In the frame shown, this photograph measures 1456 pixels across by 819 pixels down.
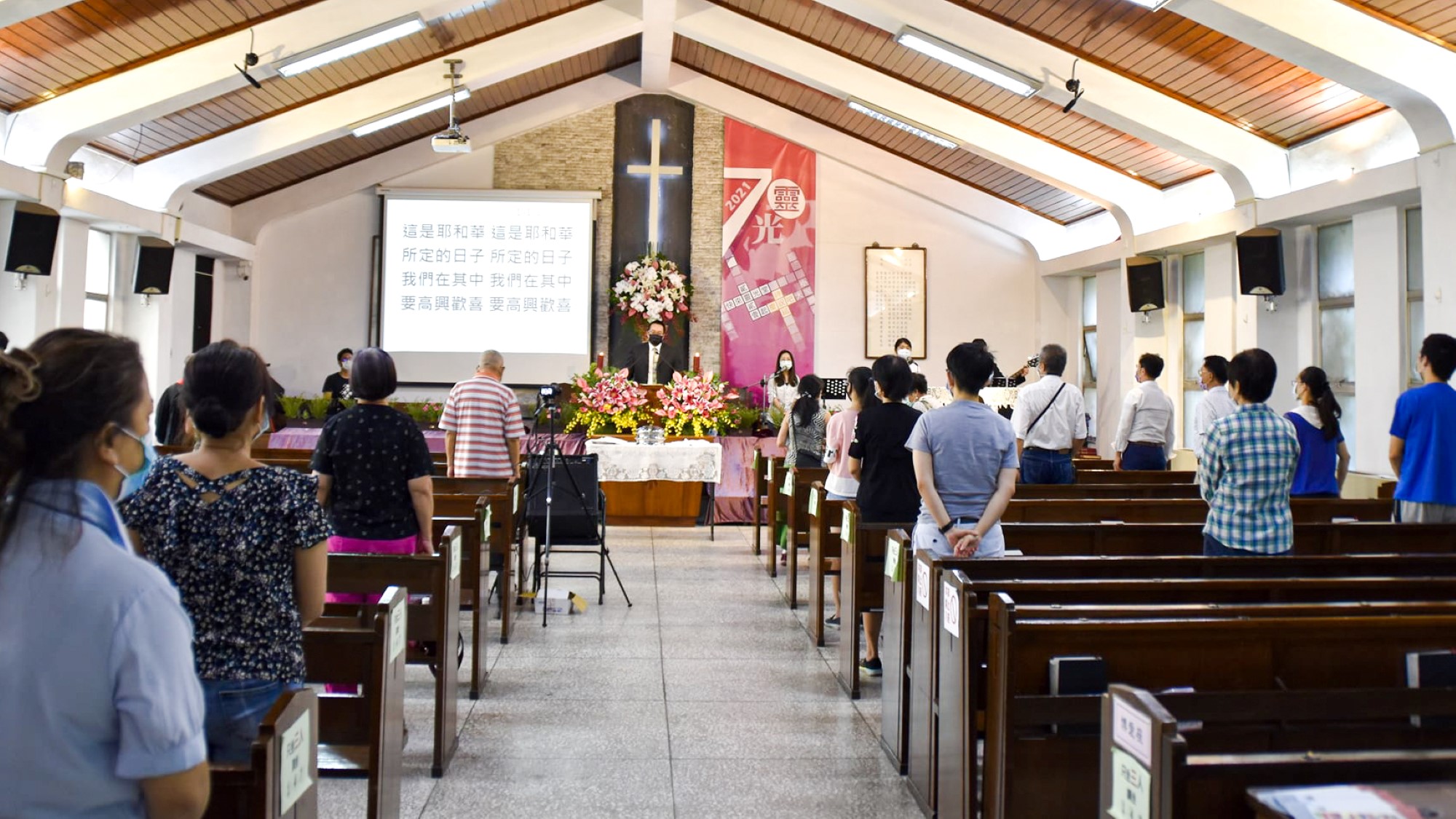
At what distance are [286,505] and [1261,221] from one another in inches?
329

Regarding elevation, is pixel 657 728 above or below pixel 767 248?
below

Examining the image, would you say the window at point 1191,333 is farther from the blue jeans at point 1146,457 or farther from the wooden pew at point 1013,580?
the wooden pew at point 1013,580

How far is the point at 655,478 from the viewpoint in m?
9.12

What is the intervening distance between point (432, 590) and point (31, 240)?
20.8ft

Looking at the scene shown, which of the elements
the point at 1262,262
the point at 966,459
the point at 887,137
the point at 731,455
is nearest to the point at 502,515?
the point at 966,459

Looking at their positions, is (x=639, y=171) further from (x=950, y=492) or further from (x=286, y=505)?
(x=286, y=505)

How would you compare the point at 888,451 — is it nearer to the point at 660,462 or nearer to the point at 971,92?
the point at 660,462

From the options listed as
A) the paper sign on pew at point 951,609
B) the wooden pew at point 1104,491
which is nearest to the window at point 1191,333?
the wooden pew at point 1104,491

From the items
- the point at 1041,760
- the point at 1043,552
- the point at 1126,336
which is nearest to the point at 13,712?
the point at 1041,760

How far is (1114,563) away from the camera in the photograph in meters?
3.34

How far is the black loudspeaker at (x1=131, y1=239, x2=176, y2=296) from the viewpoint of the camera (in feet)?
32.9

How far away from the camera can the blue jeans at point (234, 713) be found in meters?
1.98

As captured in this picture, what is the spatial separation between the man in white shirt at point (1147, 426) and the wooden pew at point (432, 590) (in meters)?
4.56

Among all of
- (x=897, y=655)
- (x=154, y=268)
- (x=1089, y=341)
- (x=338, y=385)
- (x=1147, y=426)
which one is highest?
(x=154, y=268)
